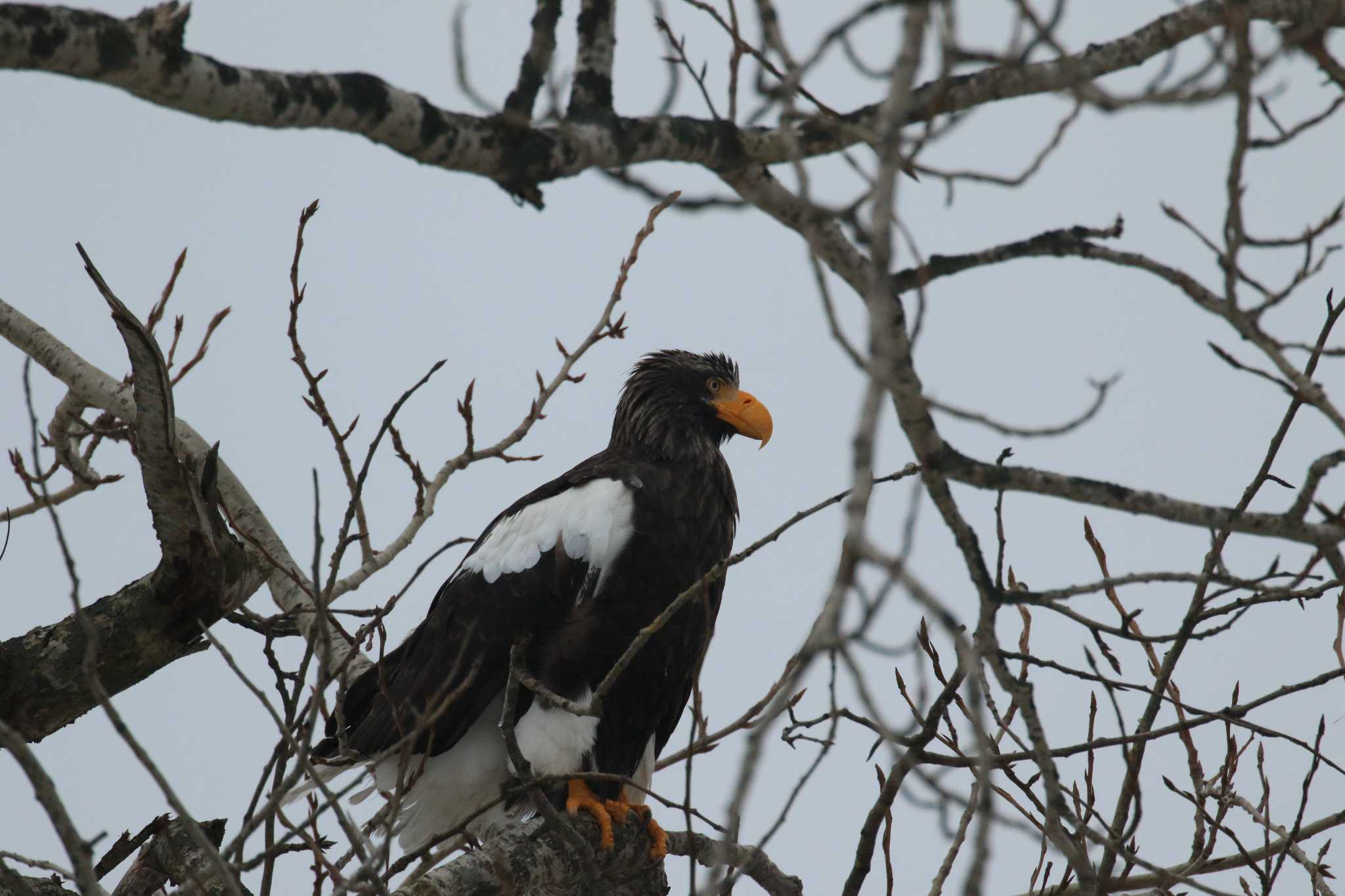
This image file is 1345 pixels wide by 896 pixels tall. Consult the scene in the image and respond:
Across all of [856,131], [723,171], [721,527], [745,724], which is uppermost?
[721,527]

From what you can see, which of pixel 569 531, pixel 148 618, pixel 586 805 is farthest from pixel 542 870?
pixel 569 531

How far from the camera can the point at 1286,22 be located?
7.70ft

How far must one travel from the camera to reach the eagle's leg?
15.0 feet

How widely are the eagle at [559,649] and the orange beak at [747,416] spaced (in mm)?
517

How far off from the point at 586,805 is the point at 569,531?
0.98m

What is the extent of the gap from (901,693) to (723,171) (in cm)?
200

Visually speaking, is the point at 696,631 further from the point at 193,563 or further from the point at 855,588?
the point at 855,588

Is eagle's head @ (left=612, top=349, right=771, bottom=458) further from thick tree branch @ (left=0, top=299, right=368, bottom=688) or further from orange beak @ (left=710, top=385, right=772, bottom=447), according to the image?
thick tree branch @ (left=0, top=299, right=368, bottom=688)

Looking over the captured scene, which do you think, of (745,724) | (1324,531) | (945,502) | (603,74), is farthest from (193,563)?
(1324,531)

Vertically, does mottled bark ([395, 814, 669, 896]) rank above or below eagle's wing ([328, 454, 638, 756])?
below

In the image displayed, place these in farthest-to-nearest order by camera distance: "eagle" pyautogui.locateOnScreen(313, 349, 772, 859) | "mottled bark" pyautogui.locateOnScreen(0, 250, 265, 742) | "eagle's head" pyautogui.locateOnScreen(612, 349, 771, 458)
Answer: "eagle's head" pyautogui.locateOnScreen(612, 349, 771, 458) → "eagle" pyautogui.locateOnScreen(313, 349, 772, 859) → "mottled bark" pyautogui.locateOnScreen(0, 250, 265, 742)

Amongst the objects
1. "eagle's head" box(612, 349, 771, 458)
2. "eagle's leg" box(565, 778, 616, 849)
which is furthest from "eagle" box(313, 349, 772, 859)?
"eagle's head" box(612, 349, 771, 458)

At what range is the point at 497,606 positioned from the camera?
4.86m

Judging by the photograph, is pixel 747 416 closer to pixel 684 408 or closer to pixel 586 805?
pixel 684 408
